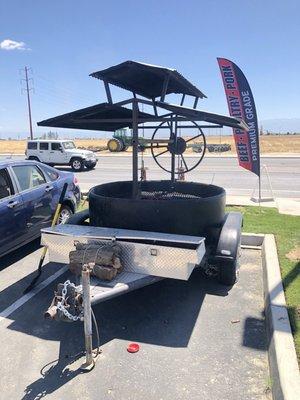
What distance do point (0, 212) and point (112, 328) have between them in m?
2.44

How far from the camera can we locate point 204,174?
814 inches

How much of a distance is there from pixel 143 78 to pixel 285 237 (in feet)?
12.6

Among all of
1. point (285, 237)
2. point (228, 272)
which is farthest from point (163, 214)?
point (285, 237)

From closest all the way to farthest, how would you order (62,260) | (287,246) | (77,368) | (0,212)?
(77,368), (62,260), (0,212), (287,246)

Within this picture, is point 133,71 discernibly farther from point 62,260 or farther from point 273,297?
point 273,297

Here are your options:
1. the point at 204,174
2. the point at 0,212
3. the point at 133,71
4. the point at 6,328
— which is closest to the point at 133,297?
the point at 6,328

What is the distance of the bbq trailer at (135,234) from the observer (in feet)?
12.8

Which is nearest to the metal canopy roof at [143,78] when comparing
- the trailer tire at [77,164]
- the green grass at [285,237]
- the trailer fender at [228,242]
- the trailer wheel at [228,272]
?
the trailer fender at [228,242]

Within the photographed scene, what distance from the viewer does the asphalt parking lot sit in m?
3.27

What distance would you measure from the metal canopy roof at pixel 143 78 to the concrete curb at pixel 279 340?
2.83 m

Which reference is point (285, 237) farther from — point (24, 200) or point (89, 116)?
point (24, 200)

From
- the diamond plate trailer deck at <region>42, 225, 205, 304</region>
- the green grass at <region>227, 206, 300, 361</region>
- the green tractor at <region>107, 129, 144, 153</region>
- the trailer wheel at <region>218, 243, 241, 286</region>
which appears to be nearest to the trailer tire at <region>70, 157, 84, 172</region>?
the green tractor at <region>107, 129, 144, 153</region>

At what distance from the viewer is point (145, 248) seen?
4.22m

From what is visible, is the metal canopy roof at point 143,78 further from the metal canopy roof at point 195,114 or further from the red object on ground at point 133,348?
the red object on ground at point 133,348
